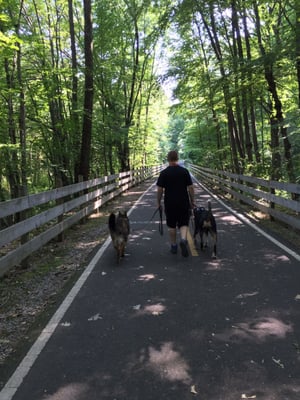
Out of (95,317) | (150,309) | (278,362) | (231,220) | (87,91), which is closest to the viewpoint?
(278,362)

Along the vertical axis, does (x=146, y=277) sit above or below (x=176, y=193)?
below

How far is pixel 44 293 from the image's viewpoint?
18.5 feet

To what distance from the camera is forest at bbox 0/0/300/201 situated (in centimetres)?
1246

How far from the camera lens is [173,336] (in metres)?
4.05

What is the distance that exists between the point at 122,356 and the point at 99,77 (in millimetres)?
21803

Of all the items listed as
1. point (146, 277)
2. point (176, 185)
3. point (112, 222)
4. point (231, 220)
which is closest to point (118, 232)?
point (112, 222)

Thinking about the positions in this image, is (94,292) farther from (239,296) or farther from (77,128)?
(77,128)

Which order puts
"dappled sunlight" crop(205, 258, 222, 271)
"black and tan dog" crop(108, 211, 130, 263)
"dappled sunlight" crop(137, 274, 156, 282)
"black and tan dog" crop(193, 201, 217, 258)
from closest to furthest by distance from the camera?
"dappled sunlight" crop(137, 274, 156, 282) < "dappled sunlight" crop(205, 258, 222, 271) < "black and tan dog" crop(108, 211, 130, 263) < "black and tan dog" crop(193, 201, 217, 258)

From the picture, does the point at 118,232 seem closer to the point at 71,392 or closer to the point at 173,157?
the point at 173,157

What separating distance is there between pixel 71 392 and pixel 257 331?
200 cm

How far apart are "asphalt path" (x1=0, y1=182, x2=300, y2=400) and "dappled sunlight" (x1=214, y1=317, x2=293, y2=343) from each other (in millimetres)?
10

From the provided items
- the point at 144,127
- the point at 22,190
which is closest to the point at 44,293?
the point at 22,190

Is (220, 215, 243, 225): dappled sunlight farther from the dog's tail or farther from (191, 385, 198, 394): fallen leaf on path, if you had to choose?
(191, 385, 198, 394): fallen leaf on path

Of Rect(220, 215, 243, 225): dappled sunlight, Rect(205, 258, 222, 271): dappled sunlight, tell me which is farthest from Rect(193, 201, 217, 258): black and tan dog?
Rect(220, 215, 243, 225): dappled sunlight
